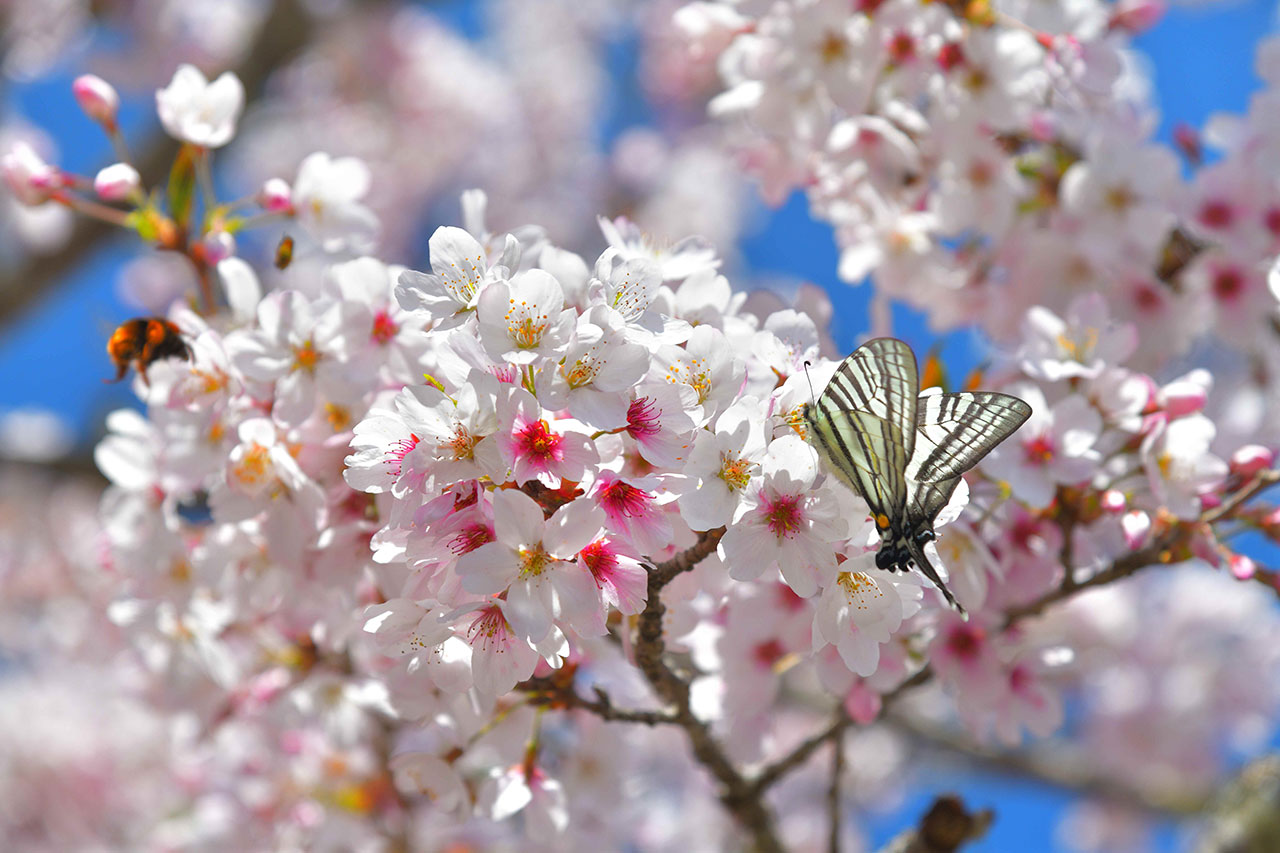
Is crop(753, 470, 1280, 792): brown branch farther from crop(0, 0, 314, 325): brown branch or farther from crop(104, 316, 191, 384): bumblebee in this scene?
crop(0, 0, 314, 325): brown branch

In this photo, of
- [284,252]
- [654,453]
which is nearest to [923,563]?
[654,453]

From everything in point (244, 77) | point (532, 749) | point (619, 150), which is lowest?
point (532, 749)

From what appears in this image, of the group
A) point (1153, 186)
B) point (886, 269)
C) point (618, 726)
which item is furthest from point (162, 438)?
point (1153, 186)

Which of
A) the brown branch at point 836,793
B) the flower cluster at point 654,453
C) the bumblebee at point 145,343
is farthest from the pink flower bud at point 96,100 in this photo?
the brown branch at point 836,793

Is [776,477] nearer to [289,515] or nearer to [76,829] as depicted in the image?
[289,515]

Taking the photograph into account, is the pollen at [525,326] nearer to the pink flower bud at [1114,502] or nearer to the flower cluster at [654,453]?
the flower cluster at [654,453]

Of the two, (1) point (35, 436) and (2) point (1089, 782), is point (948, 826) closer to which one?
(2) point (1089, 782)

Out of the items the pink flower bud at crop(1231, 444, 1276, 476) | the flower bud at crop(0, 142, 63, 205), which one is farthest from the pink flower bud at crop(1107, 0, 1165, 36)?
the flower bud at crop(0, 142, 63, 205)
